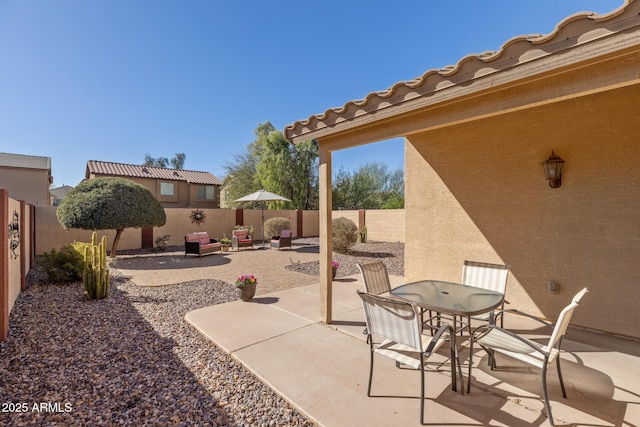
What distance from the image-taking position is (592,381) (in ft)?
8.65

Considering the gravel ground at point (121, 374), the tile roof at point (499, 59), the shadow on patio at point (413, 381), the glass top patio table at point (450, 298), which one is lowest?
the gravel ground at point (121, 374)

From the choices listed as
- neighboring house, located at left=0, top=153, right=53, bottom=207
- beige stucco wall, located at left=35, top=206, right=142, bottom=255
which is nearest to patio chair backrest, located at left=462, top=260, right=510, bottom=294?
beige stucco wall, located at left=35, top=206, right=142, bottom=255

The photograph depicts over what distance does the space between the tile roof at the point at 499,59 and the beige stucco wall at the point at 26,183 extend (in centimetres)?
2319

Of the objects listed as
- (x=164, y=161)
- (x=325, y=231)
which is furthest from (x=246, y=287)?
(x=164, y=161)

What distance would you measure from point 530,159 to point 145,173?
23708 millimetres

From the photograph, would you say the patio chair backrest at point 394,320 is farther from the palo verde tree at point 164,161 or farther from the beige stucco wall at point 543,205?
the palo verde tree at point 164,161

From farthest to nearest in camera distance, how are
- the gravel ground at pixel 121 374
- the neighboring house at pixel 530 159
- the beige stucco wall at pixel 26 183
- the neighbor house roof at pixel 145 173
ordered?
the neighbor house roof at pixel 145 173 < the beige stucco wall at pixel 26 183 < the gravel ground at pixel 121 374 < the neighboring house at pixel 530 159

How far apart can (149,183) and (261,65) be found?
1446 cm

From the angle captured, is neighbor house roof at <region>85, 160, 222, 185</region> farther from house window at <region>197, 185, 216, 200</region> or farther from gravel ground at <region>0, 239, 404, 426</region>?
gravel ground at <region>0, 239, 404, 426</region>

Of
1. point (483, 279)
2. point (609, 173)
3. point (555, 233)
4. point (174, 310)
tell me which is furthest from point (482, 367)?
point (174, 310)

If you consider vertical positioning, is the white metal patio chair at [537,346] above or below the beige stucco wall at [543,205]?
below

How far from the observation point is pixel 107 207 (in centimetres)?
988

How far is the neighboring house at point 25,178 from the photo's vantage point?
17312 mm

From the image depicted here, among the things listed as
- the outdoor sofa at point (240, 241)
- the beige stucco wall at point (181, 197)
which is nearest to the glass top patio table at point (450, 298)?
Result: the outdoor sofa at point (240, 241)
